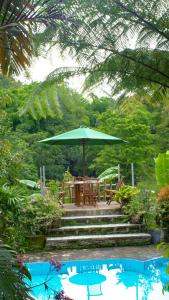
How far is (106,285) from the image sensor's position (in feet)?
20.8

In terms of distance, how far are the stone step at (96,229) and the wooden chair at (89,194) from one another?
152 cm

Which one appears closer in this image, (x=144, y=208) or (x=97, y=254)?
(x=97, y=254)

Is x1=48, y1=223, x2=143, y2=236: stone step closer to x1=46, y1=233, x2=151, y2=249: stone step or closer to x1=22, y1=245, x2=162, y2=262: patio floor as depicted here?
x1=46, y1=233, x2=151, y2=249: stone step

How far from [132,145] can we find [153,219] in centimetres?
1051

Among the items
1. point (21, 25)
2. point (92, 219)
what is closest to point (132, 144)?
point (92, 219)

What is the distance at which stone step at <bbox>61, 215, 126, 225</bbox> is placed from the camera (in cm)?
922

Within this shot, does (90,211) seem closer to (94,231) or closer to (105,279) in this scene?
(94,231)

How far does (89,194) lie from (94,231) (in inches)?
70.1

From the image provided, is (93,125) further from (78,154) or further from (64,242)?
(64,242)

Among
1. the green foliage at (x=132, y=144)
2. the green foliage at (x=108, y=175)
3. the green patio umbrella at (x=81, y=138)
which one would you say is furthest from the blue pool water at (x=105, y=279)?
the green foliage at (x=132, y=144)

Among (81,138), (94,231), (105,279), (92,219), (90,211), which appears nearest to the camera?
(105,279)

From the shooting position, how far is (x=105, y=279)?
6.68 m

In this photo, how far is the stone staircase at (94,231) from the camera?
843 centimetres

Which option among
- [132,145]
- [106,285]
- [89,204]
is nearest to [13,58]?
[106,285]
